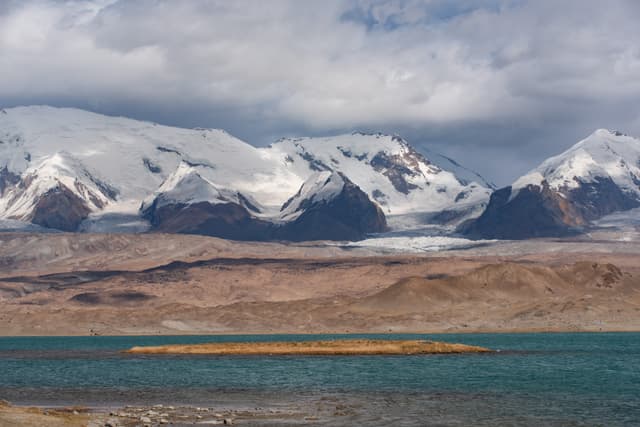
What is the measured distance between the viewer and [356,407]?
104188mm

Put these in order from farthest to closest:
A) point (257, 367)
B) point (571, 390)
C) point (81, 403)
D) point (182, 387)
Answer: point (257, 367), point (182, 387), point (571, 390), point (81, 403)

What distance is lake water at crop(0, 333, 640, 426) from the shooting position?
99.2 meters

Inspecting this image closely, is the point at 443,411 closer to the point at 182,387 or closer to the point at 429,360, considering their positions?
A: the point at 182,387

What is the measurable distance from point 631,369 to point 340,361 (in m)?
44.1

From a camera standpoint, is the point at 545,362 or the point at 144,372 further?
the point at 545,362

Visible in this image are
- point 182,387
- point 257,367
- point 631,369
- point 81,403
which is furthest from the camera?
point 257,367

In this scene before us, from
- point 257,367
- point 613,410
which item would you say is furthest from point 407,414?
point 257,367

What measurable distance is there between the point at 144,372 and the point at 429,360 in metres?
44.5

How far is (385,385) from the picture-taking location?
128 metres

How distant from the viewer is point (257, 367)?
161625 mm

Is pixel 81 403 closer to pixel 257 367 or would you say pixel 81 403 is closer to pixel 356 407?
pixel 356 407

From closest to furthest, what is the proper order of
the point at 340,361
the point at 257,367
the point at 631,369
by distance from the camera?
the point at 631,369, the point at 257,367, the point at 340,361

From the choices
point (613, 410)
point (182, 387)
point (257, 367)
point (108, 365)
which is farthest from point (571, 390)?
point (108, 365)

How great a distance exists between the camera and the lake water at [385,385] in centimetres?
9925
